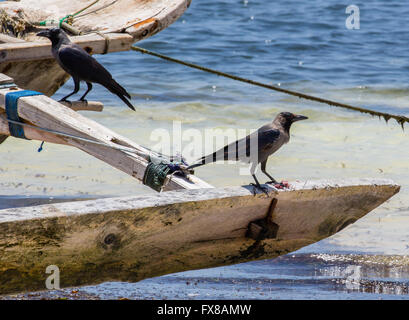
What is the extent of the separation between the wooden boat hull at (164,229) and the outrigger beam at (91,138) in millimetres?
396

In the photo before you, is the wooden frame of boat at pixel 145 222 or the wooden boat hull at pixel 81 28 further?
the wooden boat hull at pixel 81 28

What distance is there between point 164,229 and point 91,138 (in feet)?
2.98

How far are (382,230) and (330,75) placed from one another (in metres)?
7.54

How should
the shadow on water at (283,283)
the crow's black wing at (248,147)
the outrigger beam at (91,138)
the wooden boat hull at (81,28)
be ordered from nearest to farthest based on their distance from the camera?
the crow's black wing at (248,147)
the outrigger beam at (91,138)
the shadow on water at (283,283)
the wooden boat hull at (81,28)

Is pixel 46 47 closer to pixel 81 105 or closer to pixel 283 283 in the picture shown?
pixel 81 105

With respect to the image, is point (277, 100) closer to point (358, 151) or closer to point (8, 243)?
point (358, 151)

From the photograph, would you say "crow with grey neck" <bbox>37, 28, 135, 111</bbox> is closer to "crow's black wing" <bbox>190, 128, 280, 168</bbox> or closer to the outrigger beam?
the outrigger beam

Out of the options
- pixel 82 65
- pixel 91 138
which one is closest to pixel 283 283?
pixel 91 138

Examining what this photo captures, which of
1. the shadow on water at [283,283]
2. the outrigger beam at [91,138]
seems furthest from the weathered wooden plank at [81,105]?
the shadow on water at [283,283]

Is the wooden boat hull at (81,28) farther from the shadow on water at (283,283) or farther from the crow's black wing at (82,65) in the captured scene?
the shadow on water at (283,283)

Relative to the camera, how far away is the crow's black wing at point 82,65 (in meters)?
4.88

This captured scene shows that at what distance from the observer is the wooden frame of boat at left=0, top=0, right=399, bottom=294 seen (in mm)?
2811

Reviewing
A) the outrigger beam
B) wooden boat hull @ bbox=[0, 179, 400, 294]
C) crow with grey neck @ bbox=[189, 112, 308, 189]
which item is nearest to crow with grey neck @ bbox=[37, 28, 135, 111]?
the outrigger beam

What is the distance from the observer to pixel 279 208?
131 inches
